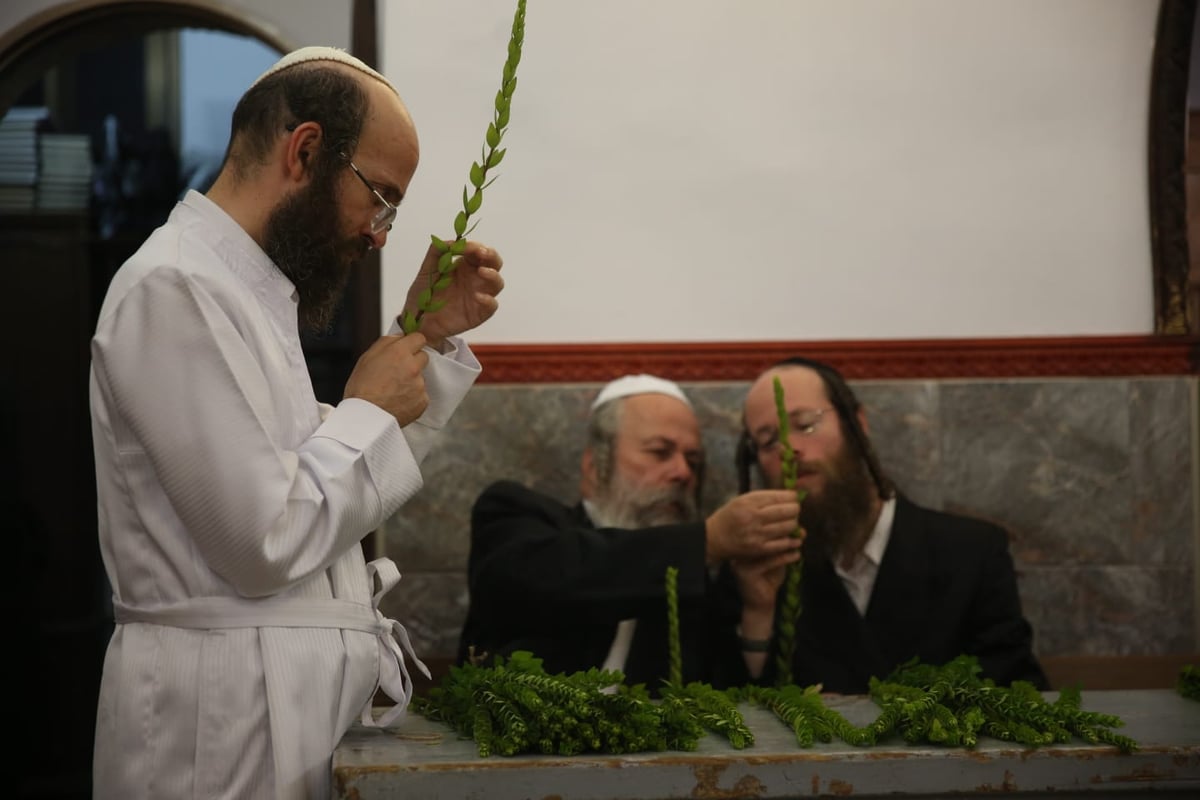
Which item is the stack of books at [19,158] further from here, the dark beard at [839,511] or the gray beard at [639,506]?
the dark beard at [839,511]

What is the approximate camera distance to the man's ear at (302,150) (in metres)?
2.36

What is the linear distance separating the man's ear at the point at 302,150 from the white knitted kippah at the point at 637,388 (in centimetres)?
211

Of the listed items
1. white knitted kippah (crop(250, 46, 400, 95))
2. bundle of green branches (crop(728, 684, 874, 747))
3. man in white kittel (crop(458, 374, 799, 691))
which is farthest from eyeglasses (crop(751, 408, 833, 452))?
white knitted kippah (crop(250, 46, 400, 95))

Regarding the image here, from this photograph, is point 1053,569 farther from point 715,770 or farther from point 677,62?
point 715,770

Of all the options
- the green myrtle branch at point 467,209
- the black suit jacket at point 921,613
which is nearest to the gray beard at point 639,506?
the black suit jacket at point 921,613

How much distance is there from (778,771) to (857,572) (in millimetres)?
2195

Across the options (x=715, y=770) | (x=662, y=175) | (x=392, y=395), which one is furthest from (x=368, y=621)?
(x=662, y=175)

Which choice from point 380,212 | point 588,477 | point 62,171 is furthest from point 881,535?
point 62,171

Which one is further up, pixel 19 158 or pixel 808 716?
pixel 19 158

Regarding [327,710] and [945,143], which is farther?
[945,143]

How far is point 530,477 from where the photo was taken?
4.55m

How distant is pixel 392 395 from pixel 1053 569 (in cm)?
302

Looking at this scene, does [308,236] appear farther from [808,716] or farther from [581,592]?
[581,592]

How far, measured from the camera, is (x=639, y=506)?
170 inches
